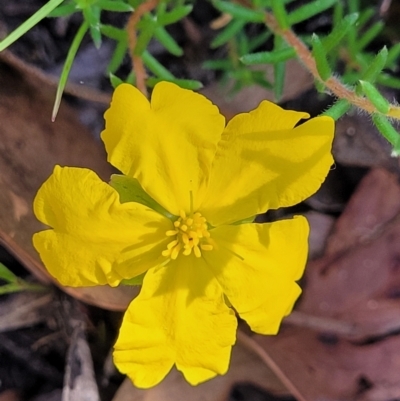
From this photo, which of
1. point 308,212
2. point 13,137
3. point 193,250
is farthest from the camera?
point 308,212

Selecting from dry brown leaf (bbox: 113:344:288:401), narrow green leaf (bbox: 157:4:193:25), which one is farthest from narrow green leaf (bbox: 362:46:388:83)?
dry brown leaf (bbox: 113:344:288:401)

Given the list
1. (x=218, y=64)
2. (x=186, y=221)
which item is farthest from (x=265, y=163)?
(x=218, y=64)

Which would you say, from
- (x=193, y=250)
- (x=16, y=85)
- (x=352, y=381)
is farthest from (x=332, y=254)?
(x=16, y=85)

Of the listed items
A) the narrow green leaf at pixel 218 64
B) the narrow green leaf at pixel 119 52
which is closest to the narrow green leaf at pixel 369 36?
the narrow green leaf at pixel 218 64

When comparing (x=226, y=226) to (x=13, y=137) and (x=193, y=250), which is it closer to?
(x=193, y=250)

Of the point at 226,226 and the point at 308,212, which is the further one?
the point at 308,212

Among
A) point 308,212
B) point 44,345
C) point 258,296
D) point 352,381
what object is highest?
point 258,296

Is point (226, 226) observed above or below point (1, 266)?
above

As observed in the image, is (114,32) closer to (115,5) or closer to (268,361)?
(115,5)
